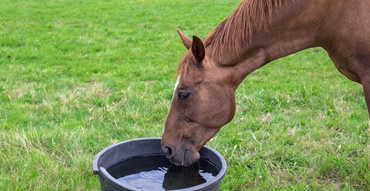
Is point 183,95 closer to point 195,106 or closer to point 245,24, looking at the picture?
point 195,106

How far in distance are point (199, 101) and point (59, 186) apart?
1202 mm

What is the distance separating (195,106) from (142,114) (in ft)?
5.77

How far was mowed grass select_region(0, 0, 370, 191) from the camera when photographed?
11.1 feet

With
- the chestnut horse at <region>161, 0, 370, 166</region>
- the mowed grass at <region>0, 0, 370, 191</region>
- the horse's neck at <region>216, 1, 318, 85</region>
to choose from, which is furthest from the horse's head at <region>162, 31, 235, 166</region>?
the mowed grass at <region>0, 0, 370, 191</region>

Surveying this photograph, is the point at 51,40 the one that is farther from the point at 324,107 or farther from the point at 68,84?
the point at 324,107

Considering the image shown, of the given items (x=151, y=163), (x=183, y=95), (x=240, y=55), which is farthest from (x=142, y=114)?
(x=240, y=55)

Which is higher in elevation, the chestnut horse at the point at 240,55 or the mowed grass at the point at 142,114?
the chestnut horse at the point at 240,55

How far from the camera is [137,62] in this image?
6.45 m

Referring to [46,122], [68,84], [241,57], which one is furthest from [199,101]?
[68,84]

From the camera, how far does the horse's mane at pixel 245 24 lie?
2730 millimetres

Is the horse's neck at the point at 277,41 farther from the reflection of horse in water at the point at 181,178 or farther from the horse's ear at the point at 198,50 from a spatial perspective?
the reflection of horse in water at the point at 181,178

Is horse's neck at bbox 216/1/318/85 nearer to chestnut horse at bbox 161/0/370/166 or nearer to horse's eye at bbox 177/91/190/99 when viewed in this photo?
chestnut horse at bbox 161/0/370/166

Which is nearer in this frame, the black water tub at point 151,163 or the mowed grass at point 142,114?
the black water tub at point 151,163

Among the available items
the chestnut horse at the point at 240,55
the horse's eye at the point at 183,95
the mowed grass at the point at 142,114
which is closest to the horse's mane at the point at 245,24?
the chestnut horse at the point at 240,55
